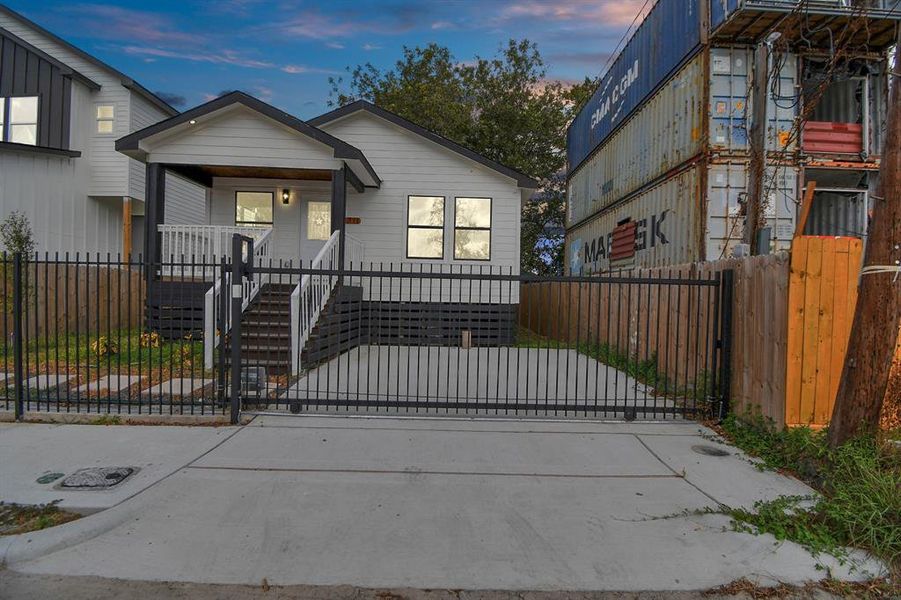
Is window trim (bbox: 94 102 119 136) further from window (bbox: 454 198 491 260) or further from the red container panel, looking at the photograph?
the red container panel

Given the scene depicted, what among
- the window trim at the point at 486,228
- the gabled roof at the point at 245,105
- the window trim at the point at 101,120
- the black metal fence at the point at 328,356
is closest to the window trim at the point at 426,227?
the window trim at the point at 486,228

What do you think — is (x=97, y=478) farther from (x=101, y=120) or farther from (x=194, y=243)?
(x=101, y=120)

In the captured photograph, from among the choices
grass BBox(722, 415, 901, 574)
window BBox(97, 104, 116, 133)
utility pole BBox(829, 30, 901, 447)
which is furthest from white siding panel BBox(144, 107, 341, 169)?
grass BBox(722, 415, 901, 574)

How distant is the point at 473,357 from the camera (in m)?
11.6

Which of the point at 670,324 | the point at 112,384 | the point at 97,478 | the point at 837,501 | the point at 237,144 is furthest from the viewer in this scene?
the point at 237,144

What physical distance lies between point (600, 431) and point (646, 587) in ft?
10.0

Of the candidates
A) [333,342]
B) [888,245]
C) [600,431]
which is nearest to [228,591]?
[600,431]

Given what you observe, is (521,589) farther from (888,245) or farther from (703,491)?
(888,245)

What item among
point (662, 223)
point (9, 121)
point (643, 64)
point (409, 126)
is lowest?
point (662, 223)

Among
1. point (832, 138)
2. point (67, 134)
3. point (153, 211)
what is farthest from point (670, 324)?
point (67, 134)

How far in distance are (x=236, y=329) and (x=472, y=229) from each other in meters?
8.75

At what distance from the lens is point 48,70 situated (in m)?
15.3

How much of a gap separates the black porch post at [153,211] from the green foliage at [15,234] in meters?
2.82

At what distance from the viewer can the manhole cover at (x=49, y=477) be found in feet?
14.3
